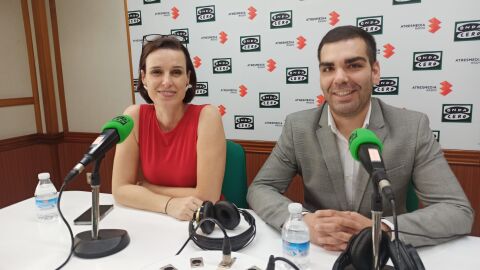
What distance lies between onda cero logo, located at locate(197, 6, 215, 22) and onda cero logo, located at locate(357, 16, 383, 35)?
3.61 ft

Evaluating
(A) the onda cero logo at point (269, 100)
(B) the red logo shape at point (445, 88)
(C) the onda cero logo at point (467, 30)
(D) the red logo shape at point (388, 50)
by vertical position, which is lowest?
(A) the onda cero logo at point (269, 100)

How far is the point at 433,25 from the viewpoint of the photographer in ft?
7.52

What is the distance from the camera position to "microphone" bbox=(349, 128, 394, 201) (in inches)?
26.3

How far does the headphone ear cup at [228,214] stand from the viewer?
117 centimetres

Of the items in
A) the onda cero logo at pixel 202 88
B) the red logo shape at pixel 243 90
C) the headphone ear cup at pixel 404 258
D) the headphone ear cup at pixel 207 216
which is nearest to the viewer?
the headphone ear cup at pixel 404 258

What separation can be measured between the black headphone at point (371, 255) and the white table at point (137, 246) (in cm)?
11

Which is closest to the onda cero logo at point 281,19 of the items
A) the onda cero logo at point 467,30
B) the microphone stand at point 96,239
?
the onda cero logo at point 467,30

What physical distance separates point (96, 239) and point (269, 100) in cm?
188

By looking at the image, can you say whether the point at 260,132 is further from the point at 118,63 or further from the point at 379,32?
the point at 118,63

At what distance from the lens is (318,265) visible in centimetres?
99

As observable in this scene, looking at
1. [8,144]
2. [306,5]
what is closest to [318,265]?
[306,5]

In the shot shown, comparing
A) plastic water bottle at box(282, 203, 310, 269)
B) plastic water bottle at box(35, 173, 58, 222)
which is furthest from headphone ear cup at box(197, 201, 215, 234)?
plastic water bottle at box(35, 173, 58, 222)

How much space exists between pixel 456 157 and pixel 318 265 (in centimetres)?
186

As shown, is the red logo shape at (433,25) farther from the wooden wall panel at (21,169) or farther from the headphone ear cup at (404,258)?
the wooden wall panel at (21,169)
